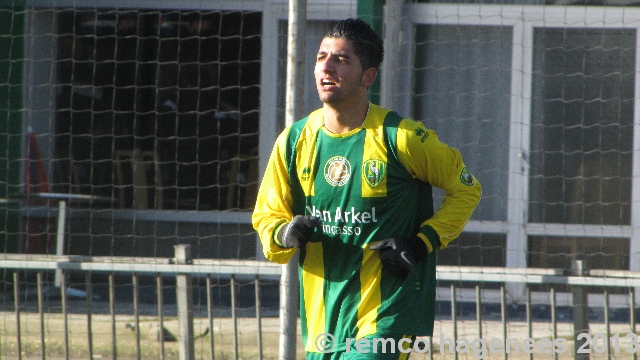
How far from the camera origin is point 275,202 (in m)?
3.64

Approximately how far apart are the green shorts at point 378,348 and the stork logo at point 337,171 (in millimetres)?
601

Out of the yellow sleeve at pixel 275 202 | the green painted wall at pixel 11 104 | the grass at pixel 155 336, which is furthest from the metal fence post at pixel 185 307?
the green painted wall at pixel 11 104

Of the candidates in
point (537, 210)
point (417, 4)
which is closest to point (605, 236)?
point (537, 210)

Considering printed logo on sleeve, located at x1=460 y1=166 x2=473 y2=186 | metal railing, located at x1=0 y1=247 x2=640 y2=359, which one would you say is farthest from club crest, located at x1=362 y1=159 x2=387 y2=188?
metal railing, located at x1=0 y1=247 x2=640 y2=359

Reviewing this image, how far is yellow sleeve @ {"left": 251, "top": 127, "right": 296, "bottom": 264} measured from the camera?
3.56m

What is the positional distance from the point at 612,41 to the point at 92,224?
5.57m

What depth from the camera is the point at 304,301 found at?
3633 mm

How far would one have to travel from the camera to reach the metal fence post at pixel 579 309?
5242mm

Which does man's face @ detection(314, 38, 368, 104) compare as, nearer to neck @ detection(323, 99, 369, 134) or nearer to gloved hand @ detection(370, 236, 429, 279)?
neck @ detection(323, 99, 369, 134)

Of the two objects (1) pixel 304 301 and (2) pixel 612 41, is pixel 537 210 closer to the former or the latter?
(2) pixel 612 41

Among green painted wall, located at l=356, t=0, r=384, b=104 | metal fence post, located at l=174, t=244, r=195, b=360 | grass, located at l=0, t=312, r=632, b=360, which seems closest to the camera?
green painted wall, located at l=356, t=0, r=384, b=104

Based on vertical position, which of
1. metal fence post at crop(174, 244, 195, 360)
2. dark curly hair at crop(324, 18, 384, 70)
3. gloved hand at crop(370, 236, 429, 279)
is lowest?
metal fence post at crop(174, 244, 195, 360)

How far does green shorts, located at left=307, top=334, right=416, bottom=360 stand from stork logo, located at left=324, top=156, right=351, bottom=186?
60 centimetres

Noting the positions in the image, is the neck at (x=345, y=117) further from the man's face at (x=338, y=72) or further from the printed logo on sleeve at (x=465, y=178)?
the printed logo on sleeve at (x=465, y=178)
